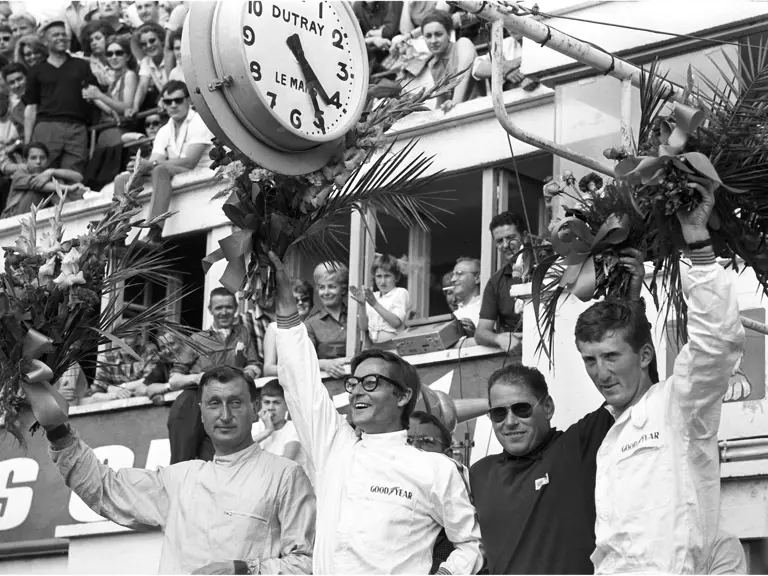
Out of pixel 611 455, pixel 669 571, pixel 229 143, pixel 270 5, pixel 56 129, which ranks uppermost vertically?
pixel 56 129

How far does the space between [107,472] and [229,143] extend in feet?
4.91

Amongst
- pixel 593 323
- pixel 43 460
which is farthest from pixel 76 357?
pixel 43 460

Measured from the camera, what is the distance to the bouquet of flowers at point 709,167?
519cm

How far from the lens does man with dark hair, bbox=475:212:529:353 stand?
9.58 metres

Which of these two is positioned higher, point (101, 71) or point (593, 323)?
Result: point (101, 71)

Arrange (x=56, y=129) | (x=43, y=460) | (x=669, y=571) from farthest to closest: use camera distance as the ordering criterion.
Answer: (x=56, y=129) → (x=43, y=460) → (x=669, y=571)

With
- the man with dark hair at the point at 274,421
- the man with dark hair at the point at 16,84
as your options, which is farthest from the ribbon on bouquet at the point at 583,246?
the man with dark hair at the point at 16,84

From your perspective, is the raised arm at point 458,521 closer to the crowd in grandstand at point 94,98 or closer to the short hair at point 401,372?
the short hair at point 401,372

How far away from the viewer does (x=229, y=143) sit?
6.07m

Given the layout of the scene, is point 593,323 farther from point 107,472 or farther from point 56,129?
point 56,129

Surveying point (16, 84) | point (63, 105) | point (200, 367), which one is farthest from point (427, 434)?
point (16, 84)

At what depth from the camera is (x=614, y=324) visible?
5.42 m

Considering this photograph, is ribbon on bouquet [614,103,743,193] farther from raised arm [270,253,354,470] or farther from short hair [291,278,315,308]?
short hair [291,278,315,308]

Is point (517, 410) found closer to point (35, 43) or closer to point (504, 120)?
point (504, 120)
